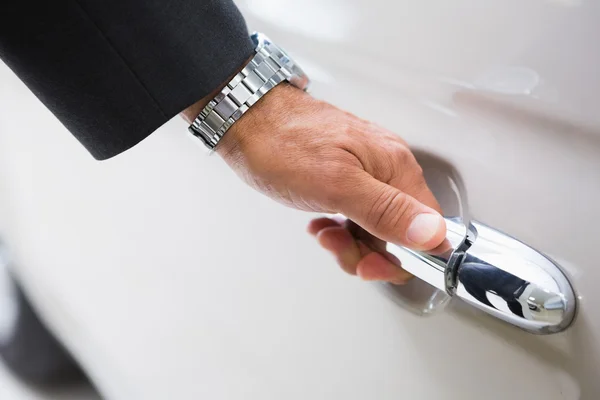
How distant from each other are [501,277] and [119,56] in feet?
0.87

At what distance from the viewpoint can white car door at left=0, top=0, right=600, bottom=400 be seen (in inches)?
14.1

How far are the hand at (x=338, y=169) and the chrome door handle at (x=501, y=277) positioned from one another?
0.01m

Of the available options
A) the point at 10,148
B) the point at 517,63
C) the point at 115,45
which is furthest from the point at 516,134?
the point at 10,148

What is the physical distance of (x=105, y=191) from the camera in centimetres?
67

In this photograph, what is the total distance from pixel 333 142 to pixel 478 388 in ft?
0.61

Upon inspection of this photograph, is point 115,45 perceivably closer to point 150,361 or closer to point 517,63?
point 517,63

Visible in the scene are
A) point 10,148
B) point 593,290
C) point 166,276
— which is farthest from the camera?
point 10,148

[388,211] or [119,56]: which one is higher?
[119,56]

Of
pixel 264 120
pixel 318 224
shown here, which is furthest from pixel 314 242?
pixel 264 120

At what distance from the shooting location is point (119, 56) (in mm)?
376

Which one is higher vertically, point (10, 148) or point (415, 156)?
point (10, 148)

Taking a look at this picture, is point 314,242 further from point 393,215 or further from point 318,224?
point 393,215

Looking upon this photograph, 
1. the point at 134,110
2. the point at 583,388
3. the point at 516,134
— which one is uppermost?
the point at 134,110

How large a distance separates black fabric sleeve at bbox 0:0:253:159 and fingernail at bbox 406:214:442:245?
0.16 m
